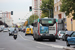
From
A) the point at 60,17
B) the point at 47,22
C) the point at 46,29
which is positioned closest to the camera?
the point at 46,29

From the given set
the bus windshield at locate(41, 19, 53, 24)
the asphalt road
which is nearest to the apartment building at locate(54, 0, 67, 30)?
the bus windshield at locate(41, 19, 53, 24)

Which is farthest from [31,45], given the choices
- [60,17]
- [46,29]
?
[60,17]

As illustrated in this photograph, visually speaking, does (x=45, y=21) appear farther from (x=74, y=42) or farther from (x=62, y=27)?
(x=62, y=27)

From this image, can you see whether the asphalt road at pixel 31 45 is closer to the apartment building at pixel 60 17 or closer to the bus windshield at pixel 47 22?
the bus windshield at pixel 47 22

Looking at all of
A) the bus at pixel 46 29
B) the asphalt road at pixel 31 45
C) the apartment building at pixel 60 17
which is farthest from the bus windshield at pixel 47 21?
the apartment building at pixel 60 17

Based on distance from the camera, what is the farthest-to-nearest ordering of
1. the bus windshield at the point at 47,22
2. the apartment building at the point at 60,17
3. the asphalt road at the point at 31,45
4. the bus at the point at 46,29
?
the apartment building at the point at 60,17 < the bus windshield at the point at 47,22 < the bus at the point at 46,29 < the asphalt road at the point at 31,45

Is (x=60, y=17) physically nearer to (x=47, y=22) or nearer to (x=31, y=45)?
(x=47, y=22)

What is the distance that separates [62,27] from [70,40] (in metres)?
50.1

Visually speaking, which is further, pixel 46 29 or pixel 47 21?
pixel 47 21

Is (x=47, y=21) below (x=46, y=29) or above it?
above

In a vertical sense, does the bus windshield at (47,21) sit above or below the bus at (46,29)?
above

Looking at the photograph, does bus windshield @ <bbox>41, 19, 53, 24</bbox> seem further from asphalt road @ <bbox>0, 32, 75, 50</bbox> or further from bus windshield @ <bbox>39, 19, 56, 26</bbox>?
asphalt road @ <bbox>0, 32, 75, 50</bbox>

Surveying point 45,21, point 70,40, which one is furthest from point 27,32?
point 70,40

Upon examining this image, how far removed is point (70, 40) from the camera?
1902cm
